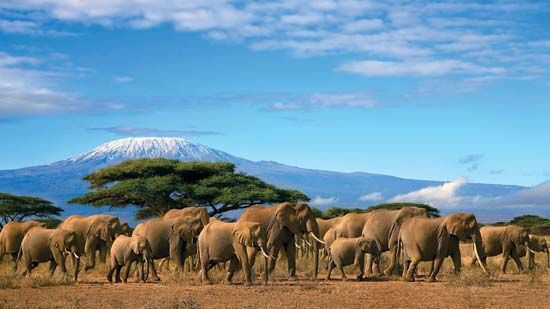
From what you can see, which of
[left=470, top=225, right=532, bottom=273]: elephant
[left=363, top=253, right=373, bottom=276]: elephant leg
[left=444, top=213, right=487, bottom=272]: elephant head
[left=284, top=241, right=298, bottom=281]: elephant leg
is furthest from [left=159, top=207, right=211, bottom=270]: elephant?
[left=470, top=225, right=532, bottom=273]: elephant

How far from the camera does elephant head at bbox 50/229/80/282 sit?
23469 millimetres

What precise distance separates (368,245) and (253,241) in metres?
3.70

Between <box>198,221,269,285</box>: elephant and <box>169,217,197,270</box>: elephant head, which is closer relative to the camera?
<box>198,221,269,285</box>: elephant

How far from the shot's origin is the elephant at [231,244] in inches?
861

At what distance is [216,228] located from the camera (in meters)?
22.5

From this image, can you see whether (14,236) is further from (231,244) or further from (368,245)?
(368,245)

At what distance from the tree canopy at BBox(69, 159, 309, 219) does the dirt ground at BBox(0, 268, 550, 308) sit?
1005 inches

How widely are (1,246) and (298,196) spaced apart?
26.6m

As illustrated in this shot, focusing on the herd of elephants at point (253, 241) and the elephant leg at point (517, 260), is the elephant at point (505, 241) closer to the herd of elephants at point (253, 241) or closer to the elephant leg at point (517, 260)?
the elephant leg at point (517, 260)

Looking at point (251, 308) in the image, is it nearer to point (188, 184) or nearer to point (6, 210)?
point (188, 184)

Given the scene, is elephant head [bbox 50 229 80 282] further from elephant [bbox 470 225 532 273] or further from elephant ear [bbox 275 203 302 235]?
elephant [bbox 470 225 532 273]

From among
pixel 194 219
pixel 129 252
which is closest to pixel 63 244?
pixel 129 252

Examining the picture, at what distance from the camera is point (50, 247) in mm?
23750

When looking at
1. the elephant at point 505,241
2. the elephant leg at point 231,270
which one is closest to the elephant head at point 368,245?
the elephant leg at point 231,270
